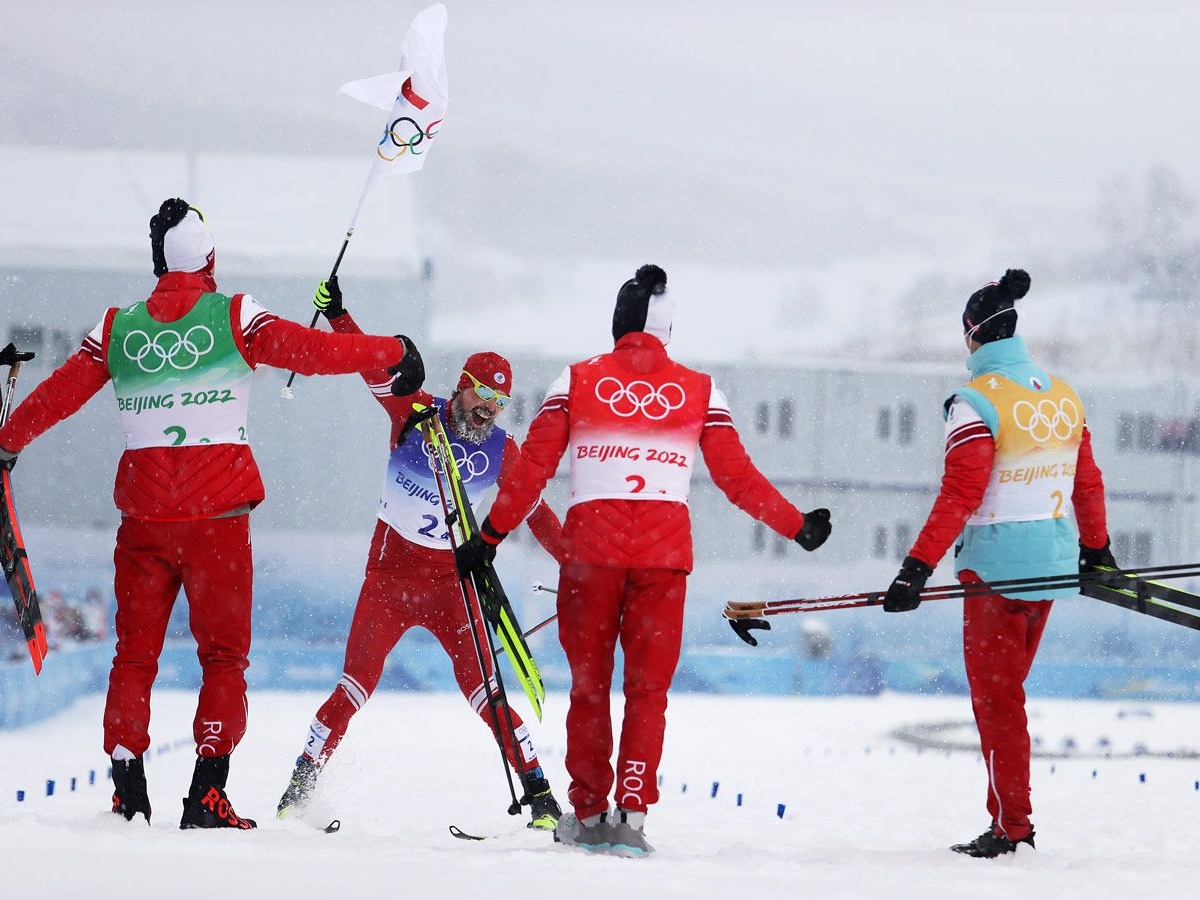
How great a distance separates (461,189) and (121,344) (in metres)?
26.6

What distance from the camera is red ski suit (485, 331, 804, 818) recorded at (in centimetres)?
321

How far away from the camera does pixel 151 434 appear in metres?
3.35

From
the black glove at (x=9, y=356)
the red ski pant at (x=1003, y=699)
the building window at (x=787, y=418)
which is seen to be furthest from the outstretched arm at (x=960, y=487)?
the building window at (x=787, y=418)

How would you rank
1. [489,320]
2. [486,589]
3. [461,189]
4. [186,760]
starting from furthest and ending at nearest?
1. [461,189]
2. [489,320]
3. [186,760]
4. [486,589]

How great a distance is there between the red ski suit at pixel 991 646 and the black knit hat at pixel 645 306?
0.81 meters

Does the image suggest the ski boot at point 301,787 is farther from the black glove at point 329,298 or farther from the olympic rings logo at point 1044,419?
the olympic rings logo at point 1044,419

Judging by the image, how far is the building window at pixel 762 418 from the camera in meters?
19.2

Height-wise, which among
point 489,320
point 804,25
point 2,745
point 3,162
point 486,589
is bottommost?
point 2,745

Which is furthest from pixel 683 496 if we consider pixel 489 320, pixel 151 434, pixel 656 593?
pixel 489 320

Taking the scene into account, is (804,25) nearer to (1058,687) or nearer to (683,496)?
(1058,687)

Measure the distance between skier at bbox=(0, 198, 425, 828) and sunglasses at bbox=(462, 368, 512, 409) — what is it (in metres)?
0.55

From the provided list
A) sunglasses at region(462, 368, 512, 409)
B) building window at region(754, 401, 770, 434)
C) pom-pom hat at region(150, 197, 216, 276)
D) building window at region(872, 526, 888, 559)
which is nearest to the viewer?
pom-pom hat at region(150, 197, 216, 276)

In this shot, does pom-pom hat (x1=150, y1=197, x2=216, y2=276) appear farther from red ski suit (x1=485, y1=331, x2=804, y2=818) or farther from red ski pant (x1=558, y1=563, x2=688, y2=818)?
red ski pant (x1=558, y1=563, x2=688, y2=818)

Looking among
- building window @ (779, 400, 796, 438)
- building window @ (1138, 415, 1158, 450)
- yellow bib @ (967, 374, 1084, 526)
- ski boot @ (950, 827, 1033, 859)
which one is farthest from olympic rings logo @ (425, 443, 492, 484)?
Result: building window @ (1138, 415, 1158, 450)
